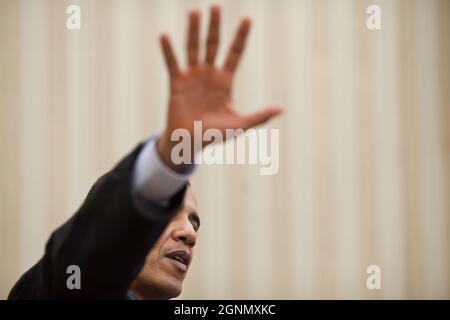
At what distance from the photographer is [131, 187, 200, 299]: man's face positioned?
3.97 feet

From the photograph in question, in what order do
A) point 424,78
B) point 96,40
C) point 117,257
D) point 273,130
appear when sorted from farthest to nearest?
point 424,78 < point 96,40 < point 273,130 < point 117,257

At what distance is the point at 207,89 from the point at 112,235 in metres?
0.17

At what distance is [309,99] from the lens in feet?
8.25

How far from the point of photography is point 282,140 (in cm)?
245

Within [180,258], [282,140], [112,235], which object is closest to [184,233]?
[180,258]

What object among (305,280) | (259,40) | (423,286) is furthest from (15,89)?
(423,286)

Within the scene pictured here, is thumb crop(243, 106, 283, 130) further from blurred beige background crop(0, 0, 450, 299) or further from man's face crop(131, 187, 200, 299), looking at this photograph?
blurred beige background crop(0, 0, 450, 299)

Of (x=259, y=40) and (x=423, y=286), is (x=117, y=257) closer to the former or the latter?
A: (x=259, y=40)

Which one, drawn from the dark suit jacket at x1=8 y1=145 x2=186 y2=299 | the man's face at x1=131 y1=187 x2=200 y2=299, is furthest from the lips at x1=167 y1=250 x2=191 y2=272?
the dark suit jacket at x1=8 y1=145 x2=186 y2=299

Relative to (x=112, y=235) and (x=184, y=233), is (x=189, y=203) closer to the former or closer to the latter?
(x=184, y=233)

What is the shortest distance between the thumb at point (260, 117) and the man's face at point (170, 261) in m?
0.58

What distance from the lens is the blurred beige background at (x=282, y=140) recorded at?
2408 millimetres

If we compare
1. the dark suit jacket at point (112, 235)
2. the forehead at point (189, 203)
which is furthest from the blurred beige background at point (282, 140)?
the dark suit jacket at point (112, 235)

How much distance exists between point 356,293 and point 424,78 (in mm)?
939
